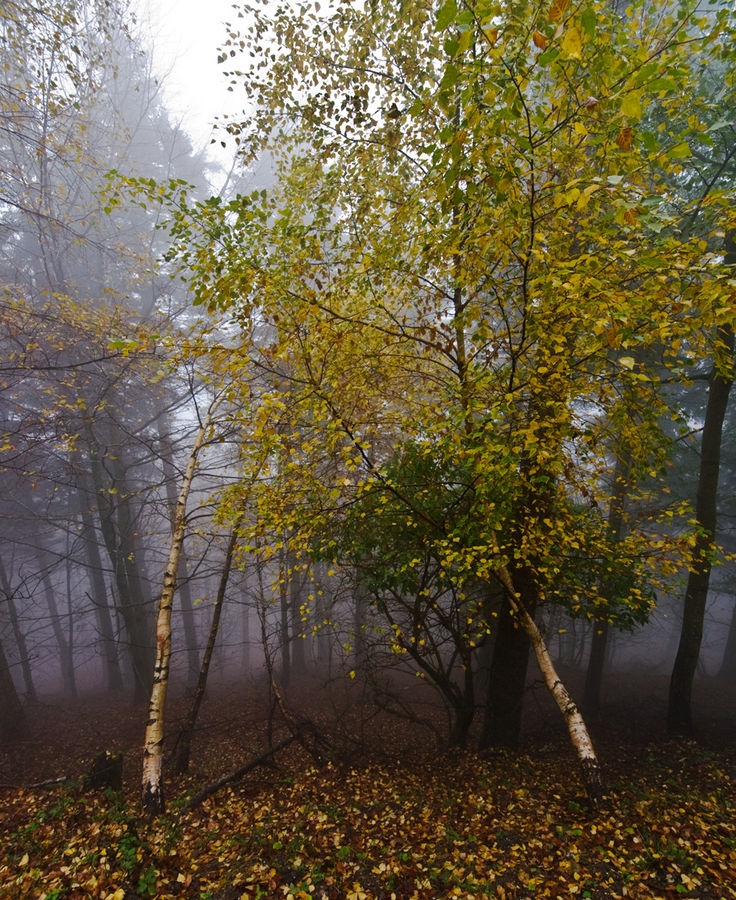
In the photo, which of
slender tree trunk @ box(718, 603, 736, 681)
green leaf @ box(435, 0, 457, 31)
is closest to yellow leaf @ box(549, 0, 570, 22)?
green leaf @ box(435, 0, 457, 31)

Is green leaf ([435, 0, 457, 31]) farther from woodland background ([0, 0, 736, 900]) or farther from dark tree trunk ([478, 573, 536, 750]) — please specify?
dark tree trunk ([478, 573, 536, 750])

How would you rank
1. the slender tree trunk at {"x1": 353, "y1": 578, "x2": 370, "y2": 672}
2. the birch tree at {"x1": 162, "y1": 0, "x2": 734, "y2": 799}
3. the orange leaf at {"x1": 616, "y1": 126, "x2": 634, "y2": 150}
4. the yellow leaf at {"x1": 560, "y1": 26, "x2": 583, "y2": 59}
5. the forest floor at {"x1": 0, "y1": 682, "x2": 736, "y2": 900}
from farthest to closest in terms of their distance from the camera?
1. the slender tree trunk at {"x1": 353, "y1": 578, "x2": 370, "y2": 672}
2. the forest floor at {"x1": 0, "y1": 682, "x2": 736, "y2": 900}
3. the birch tree at {"x1": 162, "y1": 0, "x2": 734, "y2": 799}
4. the orange leaf at {"x1": 616, "y1": 126, "x2": 634, "y2": 150}
5. the yellow leaf at {"x1": 560, "y1": 26, "x2": 583, "y2": 59}

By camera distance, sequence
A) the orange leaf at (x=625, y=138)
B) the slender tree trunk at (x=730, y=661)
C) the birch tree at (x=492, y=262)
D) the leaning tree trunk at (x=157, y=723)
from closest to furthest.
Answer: the orange leaf at (x=625, y=138)
the birch tree at (x=492, y=262)
the leaning tree trunk at (x=157, y=723)
the slender tree trunk at (x=730, y=661)

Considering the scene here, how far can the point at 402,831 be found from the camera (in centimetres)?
446

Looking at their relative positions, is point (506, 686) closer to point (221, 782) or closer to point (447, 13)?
point (221, 782)

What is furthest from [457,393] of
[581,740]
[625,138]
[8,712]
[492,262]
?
[8,712]

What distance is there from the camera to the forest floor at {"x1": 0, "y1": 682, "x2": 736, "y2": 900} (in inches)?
141

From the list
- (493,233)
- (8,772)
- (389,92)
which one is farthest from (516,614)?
(8,772)

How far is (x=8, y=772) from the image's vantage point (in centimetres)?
810

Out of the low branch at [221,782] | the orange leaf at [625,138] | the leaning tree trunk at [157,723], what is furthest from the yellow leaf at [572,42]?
the low branch at [221,782]

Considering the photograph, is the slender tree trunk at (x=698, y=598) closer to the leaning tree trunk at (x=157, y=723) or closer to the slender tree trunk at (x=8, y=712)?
the leaning tree trunk at (x=157, y=723)

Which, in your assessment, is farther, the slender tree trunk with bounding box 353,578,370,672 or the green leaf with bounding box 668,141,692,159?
the slender tree trunk with bounding box 353,578,370,672

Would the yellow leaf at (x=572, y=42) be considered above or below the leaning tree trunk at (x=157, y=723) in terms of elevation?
above

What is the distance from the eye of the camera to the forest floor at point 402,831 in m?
3.58
